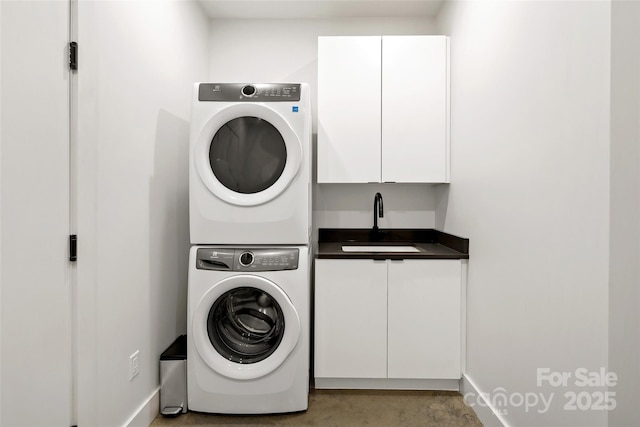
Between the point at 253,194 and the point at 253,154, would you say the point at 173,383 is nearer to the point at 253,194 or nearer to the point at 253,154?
the point at 253,194

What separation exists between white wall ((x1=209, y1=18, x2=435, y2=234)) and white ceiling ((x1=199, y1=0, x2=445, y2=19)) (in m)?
0.06

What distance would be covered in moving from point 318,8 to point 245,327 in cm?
222

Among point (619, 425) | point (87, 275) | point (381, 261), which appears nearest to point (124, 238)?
point (87, 275)

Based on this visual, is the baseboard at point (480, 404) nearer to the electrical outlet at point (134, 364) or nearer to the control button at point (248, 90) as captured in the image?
the electrical outlet at point (134, 364)

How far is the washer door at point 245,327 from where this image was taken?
6.17ft

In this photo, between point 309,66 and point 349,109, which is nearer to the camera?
point 349,109

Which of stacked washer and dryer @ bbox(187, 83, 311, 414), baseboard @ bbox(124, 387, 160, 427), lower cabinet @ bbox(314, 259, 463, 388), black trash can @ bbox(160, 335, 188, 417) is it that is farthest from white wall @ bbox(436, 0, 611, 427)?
baseboard @ bbox(124, 387, 160, 427)

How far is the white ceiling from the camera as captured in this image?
2.55m

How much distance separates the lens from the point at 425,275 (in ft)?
7.04

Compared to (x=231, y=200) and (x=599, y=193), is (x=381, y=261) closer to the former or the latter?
(x=231, y=200)

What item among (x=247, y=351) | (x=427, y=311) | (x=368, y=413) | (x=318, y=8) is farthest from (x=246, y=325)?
(x=318, y=8)

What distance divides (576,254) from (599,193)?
0.22 m

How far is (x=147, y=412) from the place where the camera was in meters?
1.86

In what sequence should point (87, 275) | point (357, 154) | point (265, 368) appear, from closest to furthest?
point (87, 275)
point (265, 368)
point (357, 154)
